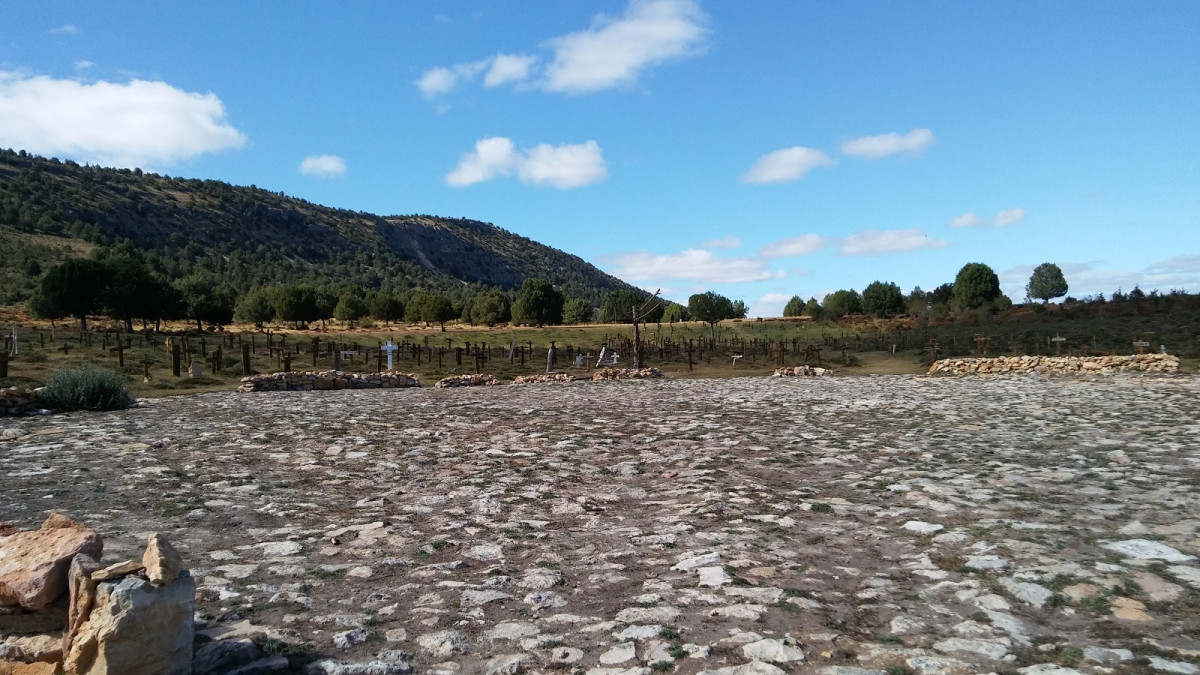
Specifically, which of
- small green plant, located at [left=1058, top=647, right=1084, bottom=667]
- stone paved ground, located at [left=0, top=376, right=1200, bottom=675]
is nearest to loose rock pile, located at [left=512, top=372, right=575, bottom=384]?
stone paved ground, located at [left=0, top=376, right=1200, bottom=675]

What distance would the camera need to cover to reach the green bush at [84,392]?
13.1 meters

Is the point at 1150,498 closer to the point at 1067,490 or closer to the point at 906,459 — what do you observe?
the point at 1067,490

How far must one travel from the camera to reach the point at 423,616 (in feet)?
11.1

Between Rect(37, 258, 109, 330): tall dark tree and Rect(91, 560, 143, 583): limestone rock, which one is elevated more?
Rect(37, 258, 109, 330): tall dark tree

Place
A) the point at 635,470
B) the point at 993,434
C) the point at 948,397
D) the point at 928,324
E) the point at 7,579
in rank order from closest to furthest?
the point at 7,579
the point at 635,470
the point at 993,434
the point at 948,397
the point at 928,324

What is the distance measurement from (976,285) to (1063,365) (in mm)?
63094

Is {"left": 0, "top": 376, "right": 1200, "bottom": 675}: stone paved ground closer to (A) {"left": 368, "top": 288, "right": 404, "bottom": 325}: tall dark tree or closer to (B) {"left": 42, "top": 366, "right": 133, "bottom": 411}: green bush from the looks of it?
(B) {"left": 42, "top": 366, "right": 133, "bottom": 411}: green bush

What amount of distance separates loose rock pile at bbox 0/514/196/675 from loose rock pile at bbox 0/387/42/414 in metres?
11.7

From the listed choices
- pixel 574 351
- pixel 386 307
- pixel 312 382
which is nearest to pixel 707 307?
pixel 386 307

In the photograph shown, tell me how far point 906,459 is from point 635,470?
9.76ft

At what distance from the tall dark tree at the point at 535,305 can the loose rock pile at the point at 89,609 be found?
9085cm

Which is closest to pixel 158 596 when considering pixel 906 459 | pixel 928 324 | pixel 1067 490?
pixel 1067 490

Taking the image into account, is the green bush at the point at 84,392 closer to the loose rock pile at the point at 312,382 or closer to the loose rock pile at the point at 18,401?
the loose rock pile at the point at 18,401

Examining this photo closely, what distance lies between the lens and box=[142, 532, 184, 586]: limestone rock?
2605 mm
